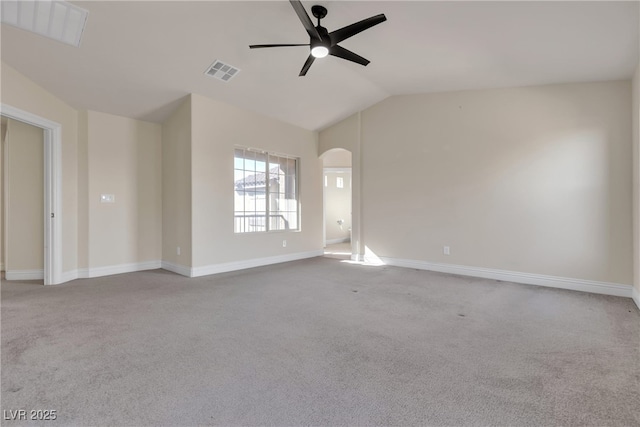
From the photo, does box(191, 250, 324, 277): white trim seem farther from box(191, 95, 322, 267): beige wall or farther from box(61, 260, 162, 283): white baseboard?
→ box(61, 260, 162, 283): white baseboard

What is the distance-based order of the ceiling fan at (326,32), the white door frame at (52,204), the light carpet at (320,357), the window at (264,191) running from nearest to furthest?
the light carpet at (320,357), the ceiling fan at (326,32), the white door frame at (52,204), the window at (264,191)

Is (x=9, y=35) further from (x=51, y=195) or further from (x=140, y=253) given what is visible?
(x=140, y=253)

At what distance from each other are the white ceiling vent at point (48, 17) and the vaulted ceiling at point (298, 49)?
10cm

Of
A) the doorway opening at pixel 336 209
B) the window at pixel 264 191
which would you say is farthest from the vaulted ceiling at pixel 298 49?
the doorway opening at pixel 336 209

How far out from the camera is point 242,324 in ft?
8.83

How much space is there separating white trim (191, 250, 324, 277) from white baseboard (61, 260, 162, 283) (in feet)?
3.96

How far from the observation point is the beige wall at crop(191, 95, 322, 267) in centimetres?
457

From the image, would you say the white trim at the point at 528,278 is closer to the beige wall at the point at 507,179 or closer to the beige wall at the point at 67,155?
the beige wall at the point at 507,179

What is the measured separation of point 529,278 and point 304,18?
4506 millimetres

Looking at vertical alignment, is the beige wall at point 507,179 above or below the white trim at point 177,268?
above

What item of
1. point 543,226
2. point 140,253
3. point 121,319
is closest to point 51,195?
point 140,253

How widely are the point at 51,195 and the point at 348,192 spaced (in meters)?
7.60

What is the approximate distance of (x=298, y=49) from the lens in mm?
3775

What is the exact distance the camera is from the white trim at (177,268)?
458 centimetres
